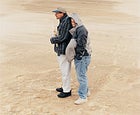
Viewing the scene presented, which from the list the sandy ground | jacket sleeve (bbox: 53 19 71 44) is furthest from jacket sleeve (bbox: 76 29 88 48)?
the sandy ground

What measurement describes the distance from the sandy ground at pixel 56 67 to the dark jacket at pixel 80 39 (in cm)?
103

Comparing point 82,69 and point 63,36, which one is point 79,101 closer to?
point 82,69

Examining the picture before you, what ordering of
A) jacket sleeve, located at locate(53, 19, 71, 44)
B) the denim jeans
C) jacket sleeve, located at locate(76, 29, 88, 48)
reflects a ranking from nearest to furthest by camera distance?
jacket sleeve, located at locate(76, 29, 88, 48) → jacket sleeve, located at locate(53, 19, 71, 44) → the denim jeans

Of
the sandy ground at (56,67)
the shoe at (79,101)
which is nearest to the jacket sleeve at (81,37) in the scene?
the shoe at (79,101)

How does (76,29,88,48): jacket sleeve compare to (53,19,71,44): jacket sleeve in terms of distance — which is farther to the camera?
(53,19,71,44): jacket sleeve

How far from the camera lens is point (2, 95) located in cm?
714

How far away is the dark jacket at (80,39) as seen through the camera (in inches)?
245

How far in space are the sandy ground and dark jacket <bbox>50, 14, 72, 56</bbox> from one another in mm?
1069

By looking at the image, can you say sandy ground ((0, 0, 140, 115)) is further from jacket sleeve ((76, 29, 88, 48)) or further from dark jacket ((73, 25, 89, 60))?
jacket sleeve ((76, 29, 88, 48))

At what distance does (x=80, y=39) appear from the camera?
6230 mm

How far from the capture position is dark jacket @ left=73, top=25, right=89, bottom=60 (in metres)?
6.23

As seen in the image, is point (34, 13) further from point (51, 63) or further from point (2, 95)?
point (2, 95)

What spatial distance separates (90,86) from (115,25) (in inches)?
320

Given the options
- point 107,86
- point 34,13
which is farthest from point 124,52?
point 34,13
